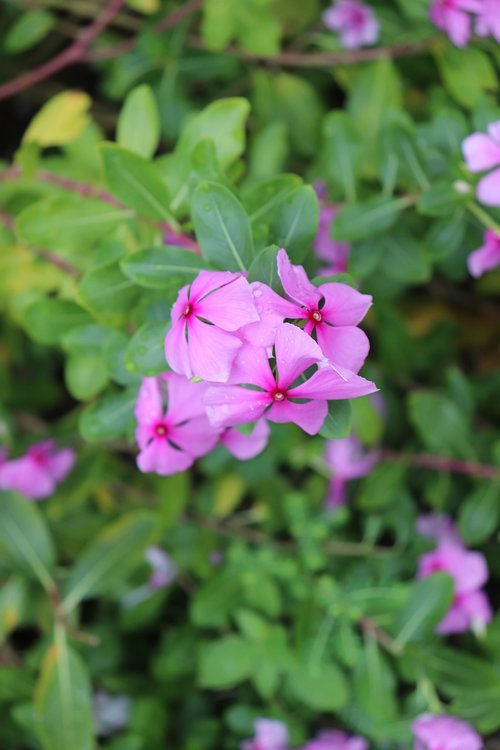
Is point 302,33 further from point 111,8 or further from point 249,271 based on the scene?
point 249,271

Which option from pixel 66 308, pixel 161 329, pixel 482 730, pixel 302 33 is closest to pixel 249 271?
pixel 161 329

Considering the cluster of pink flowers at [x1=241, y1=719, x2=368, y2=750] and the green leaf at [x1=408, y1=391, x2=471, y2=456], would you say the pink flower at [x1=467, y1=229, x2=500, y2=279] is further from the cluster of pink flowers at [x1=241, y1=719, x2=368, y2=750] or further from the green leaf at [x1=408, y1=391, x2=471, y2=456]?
the cluster of pink flowers at [x1=241, y1=719, x2=368, y2=750]

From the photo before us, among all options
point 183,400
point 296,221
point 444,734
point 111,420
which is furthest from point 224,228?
point 444,734

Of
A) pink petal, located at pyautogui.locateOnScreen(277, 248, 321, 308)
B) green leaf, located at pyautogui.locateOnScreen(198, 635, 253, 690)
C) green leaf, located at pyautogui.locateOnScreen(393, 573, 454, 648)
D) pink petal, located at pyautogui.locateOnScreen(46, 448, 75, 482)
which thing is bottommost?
green leaf, located at pyautogui.locateOnScreen(198, 635, 253, 690)

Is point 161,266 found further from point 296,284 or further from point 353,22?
point 353,22

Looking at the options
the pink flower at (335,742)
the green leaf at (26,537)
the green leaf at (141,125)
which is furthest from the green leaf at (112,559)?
the green leaf at (141,125)

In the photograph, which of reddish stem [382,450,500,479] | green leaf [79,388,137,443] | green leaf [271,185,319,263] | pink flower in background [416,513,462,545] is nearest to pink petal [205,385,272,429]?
green leaf [271,185,319,263]
